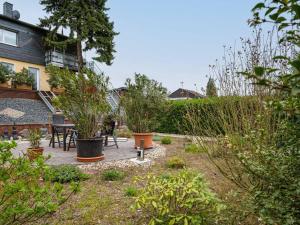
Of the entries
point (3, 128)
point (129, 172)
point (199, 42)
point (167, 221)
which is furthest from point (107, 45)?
point (167, 221)

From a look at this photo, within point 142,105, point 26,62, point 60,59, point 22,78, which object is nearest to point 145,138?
point 142,105

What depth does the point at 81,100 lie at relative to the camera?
19.3 ft

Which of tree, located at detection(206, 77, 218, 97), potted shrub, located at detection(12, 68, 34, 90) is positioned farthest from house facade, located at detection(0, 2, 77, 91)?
tree, located at detection(206, 77, 218, 97)

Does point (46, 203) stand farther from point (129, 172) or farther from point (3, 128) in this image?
point (3, 128)

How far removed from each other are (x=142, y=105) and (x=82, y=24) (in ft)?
39.6

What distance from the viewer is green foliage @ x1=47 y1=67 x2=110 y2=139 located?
582 cm

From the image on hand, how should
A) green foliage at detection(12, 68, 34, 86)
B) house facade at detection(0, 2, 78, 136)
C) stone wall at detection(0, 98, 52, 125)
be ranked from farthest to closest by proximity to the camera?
green foliage at detection(12, 68, 34, 86) < house facade at detection(0, 2, 78, 136) < stone wall at detection(0, 98, 52, 125)

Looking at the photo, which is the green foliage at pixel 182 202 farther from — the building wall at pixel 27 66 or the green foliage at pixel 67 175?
the building wall at pixel 27 66

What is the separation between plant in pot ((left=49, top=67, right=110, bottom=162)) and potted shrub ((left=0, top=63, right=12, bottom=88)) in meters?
11.2

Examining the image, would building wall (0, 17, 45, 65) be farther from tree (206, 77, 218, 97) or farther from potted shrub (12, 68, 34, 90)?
tree (206, 77, 218, 97)

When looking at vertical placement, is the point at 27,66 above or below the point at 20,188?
above

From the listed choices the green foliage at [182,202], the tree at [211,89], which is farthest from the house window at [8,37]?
the green foliage at [182,202]

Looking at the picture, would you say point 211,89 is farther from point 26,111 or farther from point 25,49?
point 25,49

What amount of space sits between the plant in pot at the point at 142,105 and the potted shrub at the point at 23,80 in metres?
11.2
